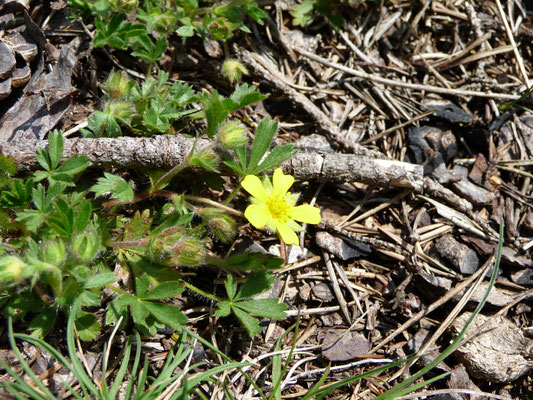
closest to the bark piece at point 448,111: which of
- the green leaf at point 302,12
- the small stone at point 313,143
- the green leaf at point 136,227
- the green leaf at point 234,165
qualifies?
→ the small stone at point 313,143

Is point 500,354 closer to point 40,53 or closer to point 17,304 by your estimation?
point 17,304

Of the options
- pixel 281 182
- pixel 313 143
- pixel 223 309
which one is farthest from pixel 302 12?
pixel 223 309

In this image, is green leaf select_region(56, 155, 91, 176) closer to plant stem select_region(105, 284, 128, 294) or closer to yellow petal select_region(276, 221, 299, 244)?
plant stem select_region(105, 284, 128, 294)

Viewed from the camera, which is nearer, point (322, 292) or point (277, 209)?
point (277, 209)

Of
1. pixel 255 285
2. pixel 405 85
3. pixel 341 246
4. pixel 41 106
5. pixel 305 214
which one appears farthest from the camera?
pixel 405 85

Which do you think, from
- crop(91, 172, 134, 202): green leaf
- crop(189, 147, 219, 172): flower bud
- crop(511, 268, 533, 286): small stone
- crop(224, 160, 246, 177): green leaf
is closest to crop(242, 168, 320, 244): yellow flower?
crop(224, 160, 246, 177): green leaf

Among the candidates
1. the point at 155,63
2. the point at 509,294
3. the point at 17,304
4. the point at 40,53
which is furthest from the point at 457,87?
the point at 17,304

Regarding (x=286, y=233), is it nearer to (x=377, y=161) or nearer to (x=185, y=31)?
(x=377, y=161)
